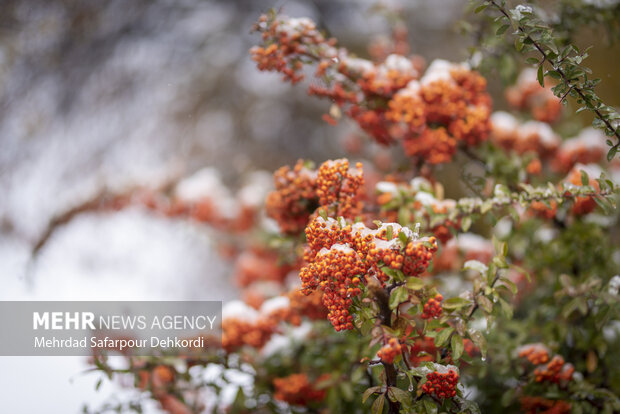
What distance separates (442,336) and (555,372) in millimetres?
299

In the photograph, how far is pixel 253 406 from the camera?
105 centimetres

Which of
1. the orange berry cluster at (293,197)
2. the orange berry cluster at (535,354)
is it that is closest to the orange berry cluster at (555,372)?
the orange berry cluster at (535,354)

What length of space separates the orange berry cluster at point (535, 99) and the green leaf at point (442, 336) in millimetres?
870

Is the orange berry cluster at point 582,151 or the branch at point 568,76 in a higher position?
the orange berry cluster at point 582,151

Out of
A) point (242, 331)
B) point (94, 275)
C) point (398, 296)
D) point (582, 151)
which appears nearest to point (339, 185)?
point (398, 296)

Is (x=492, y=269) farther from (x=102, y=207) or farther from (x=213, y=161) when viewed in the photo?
(x=213, y=161)

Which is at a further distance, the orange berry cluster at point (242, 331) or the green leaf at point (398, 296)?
the orange berry cluster at point (242, 331)

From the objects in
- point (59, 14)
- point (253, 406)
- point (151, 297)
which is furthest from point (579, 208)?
point (59, 14)

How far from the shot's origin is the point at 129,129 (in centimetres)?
167

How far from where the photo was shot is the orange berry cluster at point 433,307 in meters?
0.64

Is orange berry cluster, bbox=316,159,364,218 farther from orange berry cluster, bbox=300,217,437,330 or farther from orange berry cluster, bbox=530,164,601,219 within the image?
orange berry cluster, bbox=530,164,601,219

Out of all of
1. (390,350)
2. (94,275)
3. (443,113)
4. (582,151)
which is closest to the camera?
(390,350)

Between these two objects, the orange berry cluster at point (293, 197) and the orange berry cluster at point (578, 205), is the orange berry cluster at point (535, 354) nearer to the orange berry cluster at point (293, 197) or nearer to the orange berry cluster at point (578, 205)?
the orange berry cluster at point (578, 205)

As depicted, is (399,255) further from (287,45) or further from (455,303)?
(287,45)
